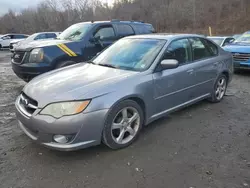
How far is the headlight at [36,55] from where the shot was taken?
17.7ft

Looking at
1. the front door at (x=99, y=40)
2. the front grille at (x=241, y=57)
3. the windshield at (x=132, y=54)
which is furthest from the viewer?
the front grille at (x=241, y=57)

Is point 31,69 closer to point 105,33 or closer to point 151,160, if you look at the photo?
point 105,33

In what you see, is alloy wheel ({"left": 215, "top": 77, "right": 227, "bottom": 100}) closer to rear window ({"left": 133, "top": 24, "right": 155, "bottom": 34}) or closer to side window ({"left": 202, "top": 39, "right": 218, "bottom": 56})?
side window ({"left": 202, "top": 39, "right": 218, "bottom": 56})

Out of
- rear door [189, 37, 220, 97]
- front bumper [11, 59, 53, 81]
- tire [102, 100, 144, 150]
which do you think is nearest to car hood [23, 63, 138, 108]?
tire [102, 100, 144, 150]

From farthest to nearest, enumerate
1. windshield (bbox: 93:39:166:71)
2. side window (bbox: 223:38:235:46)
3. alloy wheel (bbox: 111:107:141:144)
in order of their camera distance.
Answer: side window (bbox: 223:38:235:46)
windshield (bbox: 93:39:166:71)
alloy wheel (bbox: 111:107:141:144)

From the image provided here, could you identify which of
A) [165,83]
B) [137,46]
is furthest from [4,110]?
[165,83]

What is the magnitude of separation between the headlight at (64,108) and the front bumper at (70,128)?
0.05 m

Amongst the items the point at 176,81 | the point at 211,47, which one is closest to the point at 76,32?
the point at 211,47

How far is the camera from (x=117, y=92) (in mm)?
2910

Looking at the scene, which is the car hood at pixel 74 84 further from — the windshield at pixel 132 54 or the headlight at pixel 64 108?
the windshield at pixel 132 54

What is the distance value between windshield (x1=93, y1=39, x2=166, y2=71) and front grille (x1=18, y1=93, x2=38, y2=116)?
1378 mm

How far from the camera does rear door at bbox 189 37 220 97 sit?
13.9ft

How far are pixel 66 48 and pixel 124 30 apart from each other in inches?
87.5

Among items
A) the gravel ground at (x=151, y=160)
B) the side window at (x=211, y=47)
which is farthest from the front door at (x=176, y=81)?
the side window at (x=211, y=47)
